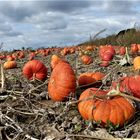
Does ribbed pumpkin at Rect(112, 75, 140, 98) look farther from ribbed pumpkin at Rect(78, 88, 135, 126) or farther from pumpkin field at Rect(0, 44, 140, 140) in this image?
ribbed pumpkin at Rect(78, 88, 135, 126)

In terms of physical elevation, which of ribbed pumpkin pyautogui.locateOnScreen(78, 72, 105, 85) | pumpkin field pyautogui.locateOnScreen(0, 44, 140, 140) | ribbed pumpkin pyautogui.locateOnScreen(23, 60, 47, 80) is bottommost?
pumpkin field pyautogui.locateOnScreen(0, 44, 140, 140)

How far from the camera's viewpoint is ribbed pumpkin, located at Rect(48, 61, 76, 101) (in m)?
5.06

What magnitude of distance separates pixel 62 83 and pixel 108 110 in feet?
3.13

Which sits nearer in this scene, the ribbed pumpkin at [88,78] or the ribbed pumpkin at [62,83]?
the ribbed pumpkin at [62,83]

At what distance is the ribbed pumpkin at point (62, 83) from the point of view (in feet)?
16.6

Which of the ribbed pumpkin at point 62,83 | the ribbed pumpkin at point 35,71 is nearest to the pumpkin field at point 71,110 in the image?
the ribbed pumpkin at point 62,83

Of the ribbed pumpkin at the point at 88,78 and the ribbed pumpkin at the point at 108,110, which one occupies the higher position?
the ribbed pumpkin at the point at 88,78

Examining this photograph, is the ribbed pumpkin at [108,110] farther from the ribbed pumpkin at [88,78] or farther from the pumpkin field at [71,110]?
the ribbed pumpkin at [88,78]

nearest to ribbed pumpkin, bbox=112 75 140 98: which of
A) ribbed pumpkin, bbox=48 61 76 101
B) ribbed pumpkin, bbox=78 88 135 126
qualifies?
ribbed pumpkin, bbox=78 88 135 126

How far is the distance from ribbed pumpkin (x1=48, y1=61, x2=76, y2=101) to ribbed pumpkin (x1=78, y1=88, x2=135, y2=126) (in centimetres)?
67

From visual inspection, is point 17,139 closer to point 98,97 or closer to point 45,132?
point 45,132

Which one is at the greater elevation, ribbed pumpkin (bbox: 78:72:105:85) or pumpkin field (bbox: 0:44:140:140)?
ribbed pumpkin (bbox: 78:72:105:85)

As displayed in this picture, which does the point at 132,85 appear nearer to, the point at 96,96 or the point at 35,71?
the point at 96,96

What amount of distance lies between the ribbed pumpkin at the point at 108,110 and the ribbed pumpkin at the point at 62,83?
0.67 metres
